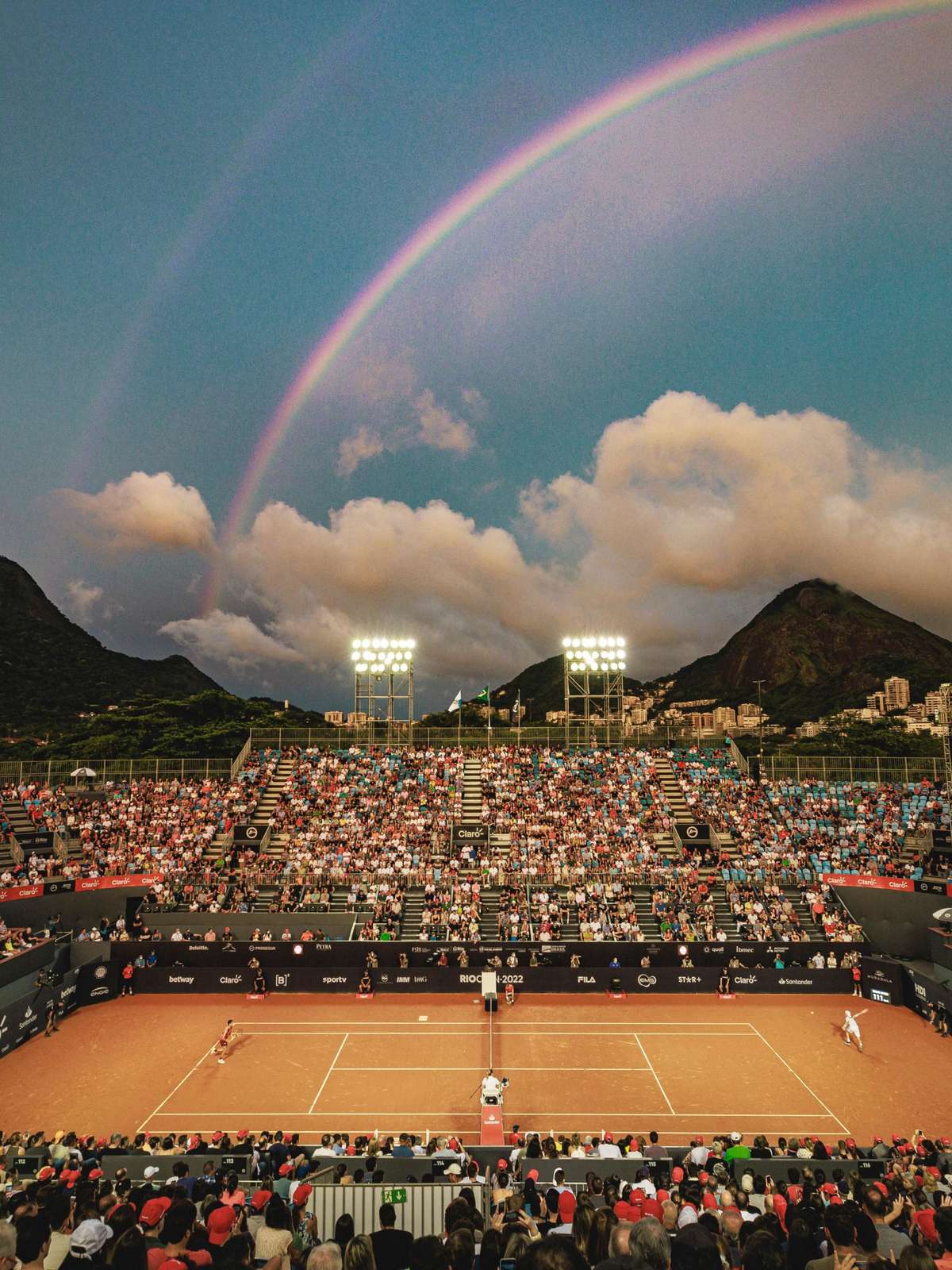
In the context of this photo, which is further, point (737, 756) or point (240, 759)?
point (737, 756)

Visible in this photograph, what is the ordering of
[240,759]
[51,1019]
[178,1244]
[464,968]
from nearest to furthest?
[178,1244]
[51,1019]
[464,968]
[240,759]

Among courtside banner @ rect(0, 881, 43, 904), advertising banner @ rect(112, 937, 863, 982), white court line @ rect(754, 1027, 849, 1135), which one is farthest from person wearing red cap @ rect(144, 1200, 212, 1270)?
courtside banner @ rect(0, 881, 43, 904)

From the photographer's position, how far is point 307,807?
41.3m

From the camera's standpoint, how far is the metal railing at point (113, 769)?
141ft

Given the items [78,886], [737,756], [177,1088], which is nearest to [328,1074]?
[177,1088]

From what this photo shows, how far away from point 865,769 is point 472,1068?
29994mm

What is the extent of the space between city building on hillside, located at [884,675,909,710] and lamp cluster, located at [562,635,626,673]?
153 m

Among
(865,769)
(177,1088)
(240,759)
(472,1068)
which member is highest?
(240,759)

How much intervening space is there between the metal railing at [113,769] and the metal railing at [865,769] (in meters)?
32.2

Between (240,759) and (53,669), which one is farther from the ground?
Answer: (53,669)

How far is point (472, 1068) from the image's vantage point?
72.9 ft

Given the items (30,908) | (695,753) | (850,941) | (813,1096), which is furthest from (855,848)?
(30,908)

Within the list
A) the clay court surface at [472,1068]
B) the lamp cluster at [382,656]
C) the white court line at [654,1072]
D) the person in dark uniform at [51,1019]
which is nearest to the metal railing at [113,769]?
the lamp cluster at [382,656]

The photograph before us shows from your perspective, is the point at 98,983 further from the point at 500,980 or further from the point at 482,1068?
the point at 482,1068
